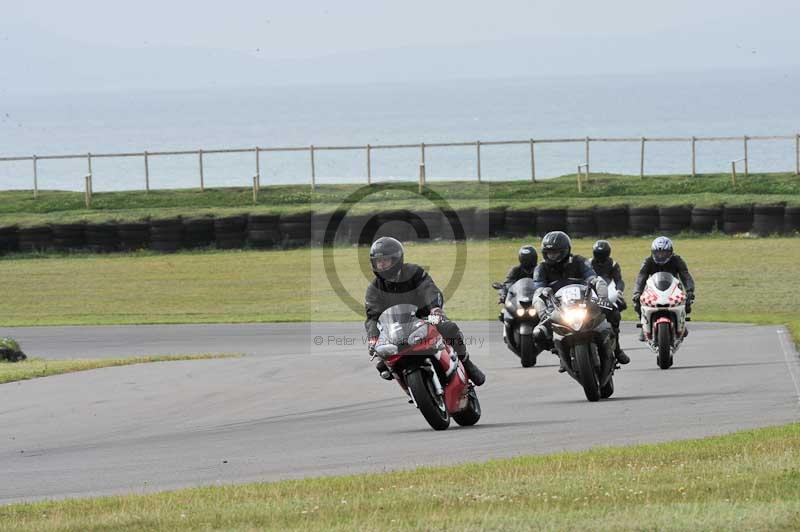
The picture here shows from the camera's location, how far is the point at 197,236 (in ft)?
146

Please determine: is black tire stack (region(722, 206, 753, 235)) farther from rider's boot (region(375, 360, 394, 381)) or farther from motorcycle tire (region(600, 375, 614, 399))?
rider's boot (region(375, 360, 394, 381))

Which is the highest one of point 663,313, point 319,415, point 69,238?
point 69,238

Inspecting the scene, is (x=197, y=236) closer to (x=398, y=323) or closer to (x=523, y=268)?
(x=523, y=268)

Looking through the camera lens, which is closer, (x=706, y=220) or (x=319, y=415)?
(x=319, y=415)

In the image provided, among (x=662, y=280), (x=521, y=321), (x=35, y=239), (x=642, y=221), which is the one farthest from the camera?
(x=35, y=239)

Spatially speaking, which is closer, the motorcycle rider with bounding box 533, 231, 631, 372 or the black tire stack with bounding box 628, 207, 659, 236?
the motorcycle rider with bounding box 533, 231, 631, 372

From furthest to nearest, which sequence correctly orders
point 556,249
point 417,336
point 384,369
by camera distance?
point 556,249, point 384,369, point 417,336

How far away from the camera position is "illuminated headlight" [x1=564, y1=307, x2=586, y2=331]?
14.8 metres

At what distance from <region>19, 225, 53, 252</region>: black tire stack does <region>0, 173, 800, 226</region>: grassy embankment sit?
258 cm

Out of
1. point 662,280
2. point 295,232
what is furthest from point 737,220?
point 662,280

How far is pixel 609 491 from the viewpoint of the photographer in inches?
363

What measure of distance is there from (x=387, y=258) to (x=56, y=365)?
9.54 metres

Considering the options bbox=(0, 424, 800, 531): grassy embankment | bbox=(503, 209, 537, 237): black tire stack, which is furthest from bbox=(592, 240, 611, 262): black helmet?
bbox=(503, 209, 537, 237): black tire stack

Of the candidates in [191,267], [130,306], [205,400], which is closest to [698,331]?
[205,400]
